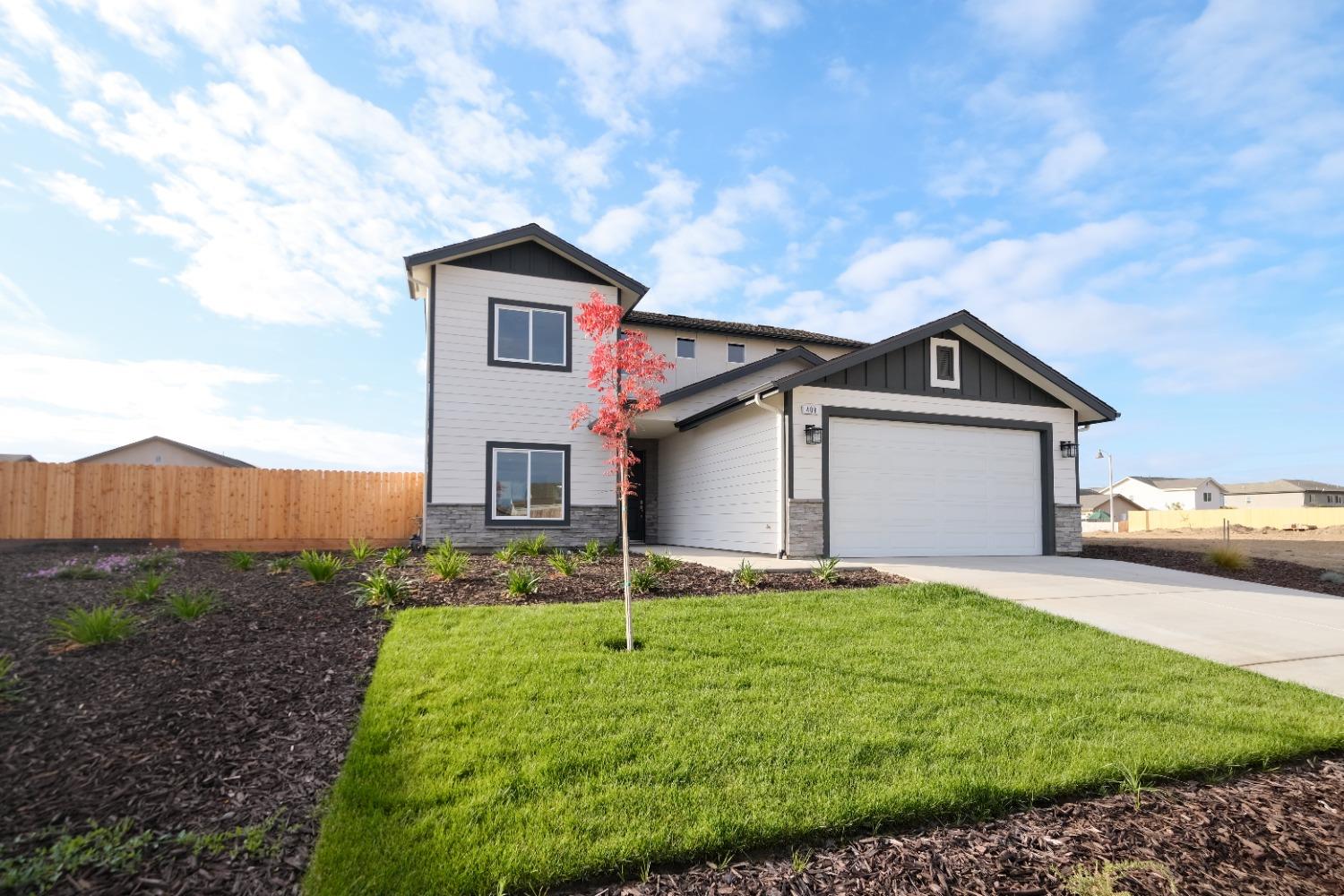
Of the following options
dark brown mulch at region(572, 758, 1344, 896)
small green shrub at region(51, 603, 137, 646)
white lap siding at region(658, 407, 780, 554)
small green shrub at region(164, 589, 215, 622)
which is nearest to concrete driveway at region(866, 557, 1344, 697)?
white lap siding at region(658, 407, 780, 554)

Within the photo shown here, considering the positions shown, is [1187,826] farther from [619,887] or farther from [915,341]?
[915,341]

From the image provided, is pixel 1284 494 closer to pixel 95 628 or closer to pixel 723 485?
pixel 723 485

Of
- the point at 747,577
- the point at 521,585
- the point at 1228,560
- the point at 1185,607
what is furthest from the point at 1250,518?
the point at 521,585

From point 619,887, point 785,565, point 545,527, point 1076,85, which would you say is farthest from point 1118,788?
point 545,527

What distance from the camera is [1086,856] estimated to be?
2746 mm

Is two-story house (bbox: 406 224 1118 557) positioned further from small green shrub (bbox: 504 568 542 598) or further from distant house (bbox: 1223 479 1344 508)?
distant house (bbox: 1223 479 1344 508)

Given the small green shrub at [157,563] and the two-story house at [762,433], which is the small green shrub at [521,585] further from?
the small green shrub at [157,563]

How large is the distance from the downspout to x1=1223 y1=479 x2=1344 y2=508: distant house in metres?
72.8

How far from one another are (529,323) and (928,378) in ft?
26.5

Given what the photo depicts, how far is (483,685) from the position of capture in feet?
14.4

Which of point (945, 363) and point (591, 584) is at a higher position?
point (945, 363)

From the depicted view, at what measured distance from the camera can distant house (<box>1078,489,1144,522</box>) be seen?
5688cm

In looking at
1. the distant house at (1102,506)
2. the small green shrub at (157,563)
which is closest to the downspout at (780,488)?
the small green shrub at (157,563)

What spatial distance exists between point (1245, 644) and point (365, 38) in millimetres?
11019
